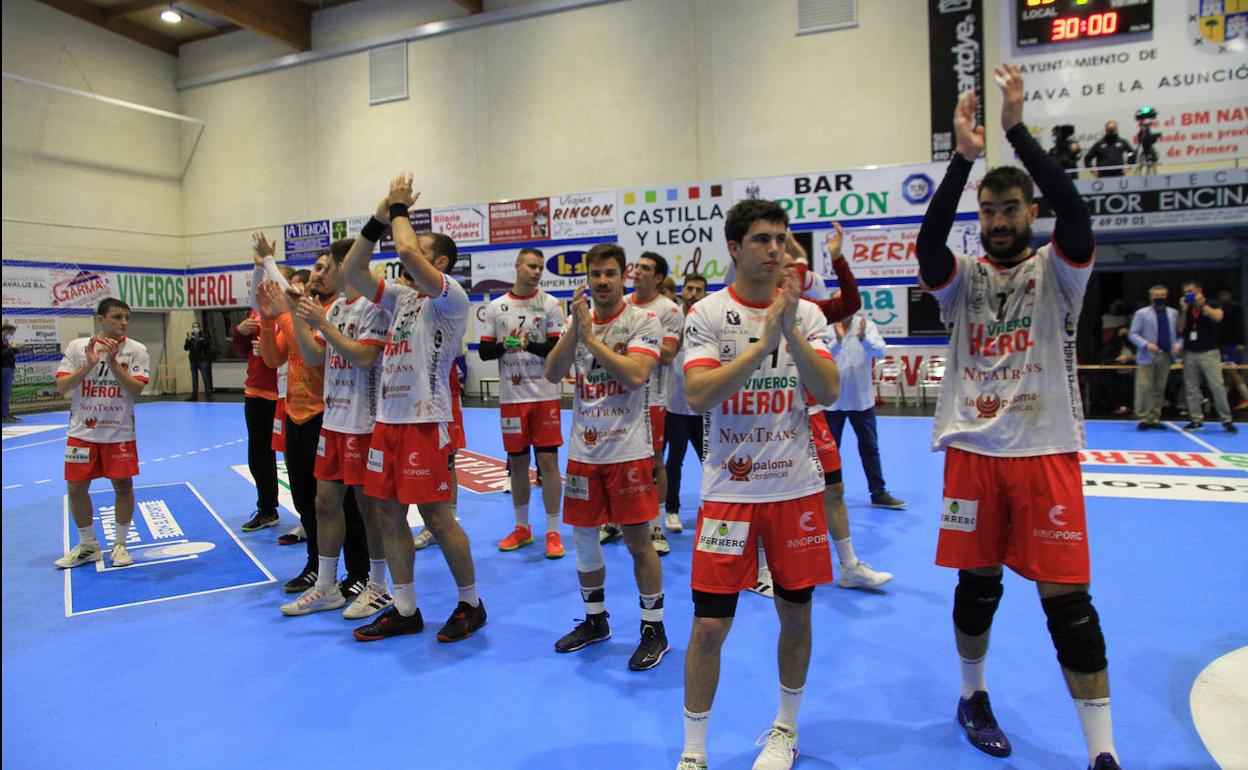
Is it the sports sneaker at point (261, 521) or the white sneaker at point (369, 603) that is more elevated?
the sports sneaker at point (261, 521)

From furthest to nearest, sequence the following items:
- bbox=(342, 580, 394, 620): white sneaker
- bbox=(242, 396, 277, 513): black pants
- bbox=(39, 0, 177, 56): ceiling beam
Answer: bbox=(39, 0, 177, 56): ceiling beam
bbox=(242, 396, 277, 513): black pants
bbox=(342, 580, 394, 620): white sneaker

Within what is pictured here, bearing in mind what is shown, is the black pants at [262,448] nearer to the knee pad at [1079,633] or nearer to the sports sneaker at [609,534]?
Result: the sports sneaker at [609,534]

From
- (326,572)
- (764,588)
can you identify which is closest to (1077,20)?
(764,588)

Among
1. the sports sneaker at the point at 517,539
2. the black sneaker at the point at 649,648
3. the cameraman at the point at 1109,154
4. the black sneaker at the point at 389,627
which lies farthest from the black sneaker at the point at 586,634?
the cameraman at the point at 1109,154

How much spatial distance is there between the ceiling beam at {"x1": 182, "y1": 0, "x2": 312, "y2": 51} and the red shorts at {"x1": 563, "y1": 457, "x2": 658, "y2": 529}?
1884 cm

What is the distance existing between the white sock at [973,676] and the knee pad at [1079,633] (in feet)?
1.49

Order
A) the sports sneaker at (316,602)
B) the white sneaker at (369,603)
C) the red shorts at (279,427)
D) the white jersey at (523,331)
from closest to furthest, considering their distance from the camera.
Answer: the white sneaker at (369,603) → the sports sneaker at (316,602) → the white jersey at (523,331) → the red shorts at (279,427)

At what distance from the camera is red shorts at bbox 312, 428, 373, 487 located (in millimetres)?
4641

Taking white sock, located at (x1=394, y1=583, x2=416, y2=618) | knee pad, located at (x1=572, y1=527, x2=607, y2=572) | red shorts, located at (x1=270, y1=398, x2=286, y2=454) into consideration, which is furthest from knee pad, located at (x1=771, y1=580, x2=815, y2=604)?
red shorts, located at (x1=270, y1=398, x2=286, y2=454)

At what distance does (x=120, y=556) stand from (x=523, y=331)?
11.2 ft

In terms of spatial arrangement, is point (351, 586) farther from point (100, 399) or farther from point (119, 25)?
point (119, 25)

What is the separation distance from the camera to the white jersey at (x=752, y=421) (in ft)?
9.78

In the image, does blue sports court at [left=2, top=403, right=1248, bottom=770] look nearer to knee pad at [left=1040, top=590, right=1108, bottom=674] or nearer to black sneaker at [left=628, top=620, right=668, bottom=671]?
black sneaker at [left=628, top=620, right=668, bottom=671]

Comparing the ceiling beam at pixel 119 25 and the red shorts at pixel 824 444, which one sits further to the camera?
the ceiling beam at pixel 119 25
